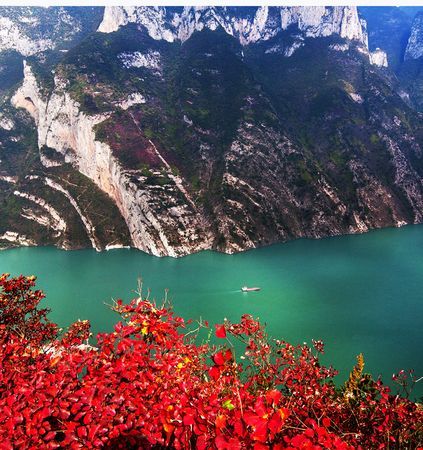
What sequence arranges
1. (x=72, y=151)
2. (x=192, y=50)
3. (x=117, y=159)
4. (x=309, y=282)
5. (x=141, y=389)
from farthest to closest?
(x=192, y=50) → (x=72, y=151) → (x=117, y=159) → (x=309, y=282) → (x=141, y=389)

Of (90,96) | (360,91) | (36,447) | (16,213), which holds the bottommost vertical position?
(36,447)

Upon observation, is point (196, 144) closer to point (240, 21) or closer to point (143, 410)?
point (240, 21)

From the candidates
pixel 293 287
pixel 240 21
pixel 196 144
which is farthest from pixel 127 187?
pixel 240 21

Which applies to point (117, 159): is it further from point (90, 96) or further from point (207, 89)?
point (207, 89)

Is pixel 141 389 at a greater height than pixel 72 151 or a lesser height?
lesser

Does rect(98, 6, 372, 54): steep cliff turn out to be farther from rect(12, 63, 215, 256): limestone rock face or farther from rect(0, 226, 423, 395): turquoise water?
rect(0, 226, 423, 395): turquoise water

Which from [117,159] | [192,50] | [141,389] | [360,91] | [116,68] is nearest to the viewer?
[141,389]

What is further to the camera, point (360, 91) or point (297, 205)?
point (360, 91)

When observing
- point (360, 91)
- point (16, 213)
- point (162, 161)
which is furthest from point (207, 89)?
point (16, 213)
